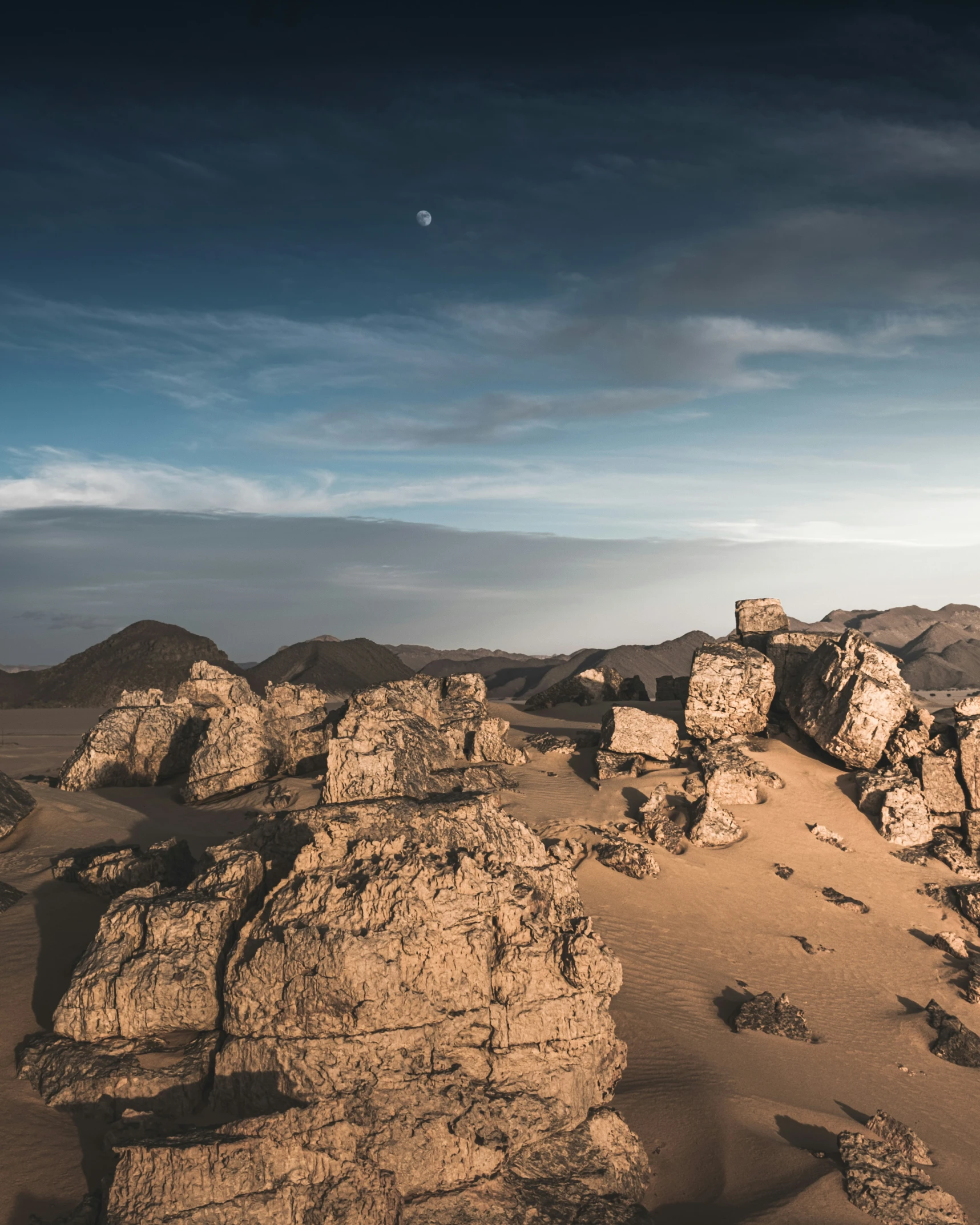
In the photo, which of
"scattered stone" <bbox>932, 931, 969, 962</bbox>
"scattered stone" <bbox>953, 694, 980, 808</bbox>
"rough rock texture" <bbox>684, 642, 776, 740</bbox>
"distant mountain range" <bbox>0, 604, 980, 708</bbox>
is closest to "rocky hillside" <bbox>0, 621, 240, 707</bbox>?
"distant mountain range" <bbox>0, 604, 980, 708</bbox>

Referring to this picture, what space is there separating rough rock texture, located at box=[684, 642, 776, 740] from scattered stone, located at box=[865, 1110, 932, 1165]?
9.87 metres

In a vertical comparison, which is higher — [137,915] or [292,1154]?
[137,915]

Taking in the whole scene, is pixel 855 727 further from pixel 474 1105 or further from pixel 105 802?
pixel 105 802

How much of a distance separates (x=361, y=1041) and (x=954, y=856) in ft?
38.3

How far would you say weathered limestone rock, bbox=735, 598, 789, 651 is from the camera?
19859 millimetres

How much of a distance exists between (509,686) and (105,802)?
4822 centimetres

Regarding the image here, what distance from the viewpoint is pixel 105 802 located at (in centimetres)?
1451

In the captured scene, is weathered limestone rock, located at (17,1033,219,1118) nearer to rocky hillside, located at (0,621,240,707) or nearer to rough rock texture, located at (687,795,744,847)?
rough rock texture, located at (687,795,744,847)

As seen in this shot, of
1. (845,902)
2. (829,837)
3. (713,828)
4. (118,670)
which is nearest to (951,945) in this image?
(845,902)

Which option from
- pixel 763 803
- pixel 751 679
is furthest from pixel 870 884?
pixel 751 679

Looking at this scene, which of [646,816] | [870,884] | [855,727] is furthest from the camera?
[855,727]

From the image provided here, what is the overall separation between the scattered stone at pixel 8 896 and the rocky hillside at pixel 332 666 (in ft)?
117

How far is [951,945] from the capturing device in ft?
39.1

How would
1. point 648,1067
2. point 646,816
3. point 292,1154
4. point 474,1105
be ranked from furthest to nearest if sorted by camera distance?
point 646,816, point 648,1067, point 474,1105, point 292,1154
